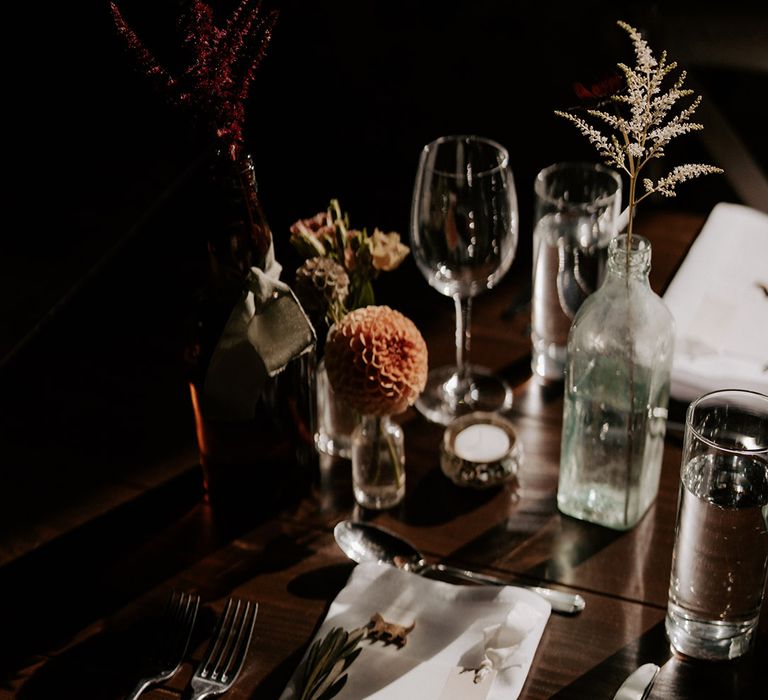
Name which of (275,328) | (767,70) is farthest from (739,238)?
(767,70)

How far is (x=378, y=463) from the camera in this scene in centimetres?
105

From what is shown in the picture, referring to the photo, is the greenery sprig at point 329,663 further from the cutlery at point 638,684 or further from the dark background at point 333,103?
the dark background at point 333,103

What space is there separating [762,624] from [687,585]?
0.11 metres

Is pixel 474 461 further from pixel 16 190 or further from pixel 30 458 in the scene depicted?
pixel 16 190

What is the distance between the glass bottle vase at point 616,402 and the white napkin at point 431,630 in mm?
146

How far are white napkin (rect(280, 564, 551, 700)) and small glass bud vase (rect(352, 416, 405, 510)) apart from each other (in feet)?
0.33

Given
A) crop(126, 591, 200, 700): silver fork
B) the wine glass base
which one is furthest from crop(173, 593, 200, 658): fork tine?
the wine glass base

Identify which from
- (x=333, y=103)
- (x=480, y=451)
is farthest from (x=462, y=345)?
(x=333, y=103)

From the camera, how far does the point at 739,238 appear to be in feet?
4.51

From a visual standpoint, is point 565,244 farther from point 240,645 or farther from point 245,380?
point 240,645

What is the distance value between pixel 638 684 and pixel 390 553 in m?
0.27

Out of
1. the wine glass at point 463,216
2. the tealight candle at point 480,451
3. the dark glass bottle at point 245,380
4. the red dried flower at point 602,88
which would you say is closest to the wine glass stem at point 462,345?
the wine glass at point 463,216

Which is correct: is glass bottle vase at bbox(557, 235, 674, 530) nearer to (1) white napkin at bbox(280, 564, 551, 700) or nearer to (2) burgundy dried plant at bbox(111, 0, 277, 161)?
(1) white napkin at bbox(280, 564, 551, 700)

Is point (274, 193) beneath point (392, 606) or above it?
above
